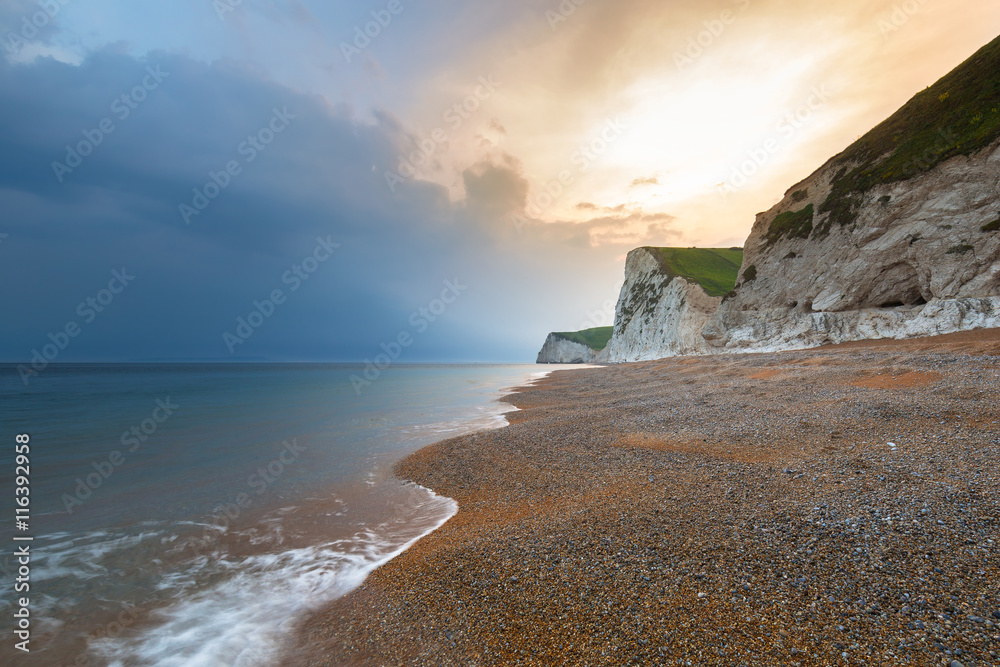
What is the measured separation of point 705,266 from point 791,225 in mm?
40498

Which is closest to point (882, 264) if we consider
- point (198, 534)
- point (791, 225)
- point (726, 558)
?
point (791, 225)

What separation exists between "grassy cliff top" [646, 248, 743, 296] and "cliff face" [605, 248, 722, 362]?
1.19 m

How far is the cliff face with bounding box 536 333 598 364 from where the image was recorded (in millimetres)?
144125

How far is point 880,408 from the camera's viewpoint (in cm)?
904

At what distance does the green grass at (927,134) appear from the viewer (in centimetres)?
2169

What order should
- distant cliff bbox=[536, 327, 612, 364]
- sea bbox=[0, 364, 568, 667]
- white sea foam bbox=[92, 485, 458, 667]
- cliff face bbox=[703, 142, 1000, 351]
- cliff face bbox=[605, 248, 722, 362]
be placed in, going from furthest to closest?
distant cliff bbox=[536, 327, 612, 364]
cliff face bbox=[605, 248, 722, 362]
cliff face bbox=[703, 142, 1000, 351]
sea bbox=[0, 364, 568, 667]
white sea foam bbox=[92, 485, 458, 667]

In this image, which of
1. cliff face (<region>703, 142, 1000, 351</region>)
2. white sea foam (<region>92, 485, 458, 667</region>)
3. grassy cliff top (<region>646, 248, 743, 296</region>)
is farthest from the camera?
grassy cliff top (<region>646, 248, 743, 296</region>)

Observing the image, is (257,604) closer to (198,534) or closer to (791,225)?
(198,534)

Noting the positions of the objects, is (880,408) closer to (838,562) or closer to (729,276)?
(838,562)

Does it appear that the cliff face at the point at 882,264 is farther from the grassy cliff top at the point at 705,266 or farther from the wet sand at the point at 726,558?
the grassy cliff top at the point at 705,266

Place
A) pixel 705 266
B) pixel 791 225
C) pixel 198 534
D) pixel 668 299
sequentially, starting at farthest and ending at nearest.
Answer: pixel 705 266, pixel 668 299, pixel 791 225, pixel 198 534

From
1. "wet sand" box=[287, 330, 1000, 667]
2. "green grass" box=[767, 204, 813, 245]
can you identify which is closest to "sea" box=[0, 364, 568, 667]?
"wet sand" box=[287, 330, 1000, 667]

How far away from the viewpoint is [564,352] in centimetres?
15988

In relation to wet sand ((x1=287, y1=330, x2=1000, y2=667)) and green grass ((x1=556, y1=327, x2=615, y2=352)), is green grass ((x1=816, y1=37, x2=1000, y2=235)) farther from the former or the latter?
green grass ((x1=556, y1=327, x2=615, y2=352))
